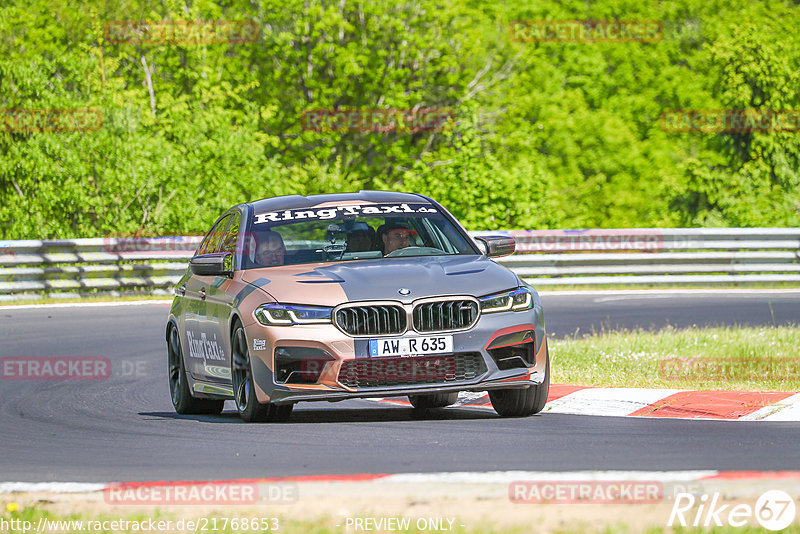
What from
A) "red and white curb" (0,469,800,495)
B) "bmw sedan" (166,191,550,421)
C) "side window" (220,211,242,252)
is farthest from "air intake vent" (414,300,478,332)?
"red and white curb" (0,469,800,495)

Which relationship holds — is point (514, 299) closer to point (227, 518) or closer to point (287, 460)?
point (287, 460)

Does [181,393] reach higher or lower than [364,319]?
lower

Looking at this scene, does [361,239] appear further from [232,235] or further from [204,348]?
[204,348]

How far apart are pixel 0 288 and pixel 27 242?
34.1 inches

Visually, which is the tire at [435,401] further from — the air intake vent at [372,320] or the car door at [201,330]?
the air intake vent at [372,320]

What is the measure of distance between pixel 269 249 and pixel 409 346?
161 centimetres

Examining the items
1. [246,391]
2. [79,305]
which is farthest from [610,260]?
[246,391]

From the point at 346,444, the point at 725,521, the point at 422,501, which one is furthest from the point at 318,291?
the point at 725,521

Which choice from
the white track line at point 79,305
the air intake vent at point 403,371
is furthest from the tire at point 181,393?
the white track line at point 79,305

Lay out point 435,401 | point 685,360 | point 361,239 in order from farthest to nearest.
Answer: point 685,360, point 435,401, point 361,239

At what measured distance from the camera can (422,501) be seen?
5504 mm

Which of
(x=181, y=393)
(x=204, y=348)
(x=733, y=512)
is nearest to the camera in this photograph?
(x=733, y=512)

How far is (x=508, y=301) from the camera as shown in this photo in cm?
872

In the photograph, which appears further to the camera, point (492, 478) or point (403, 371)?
point (403, 371)
